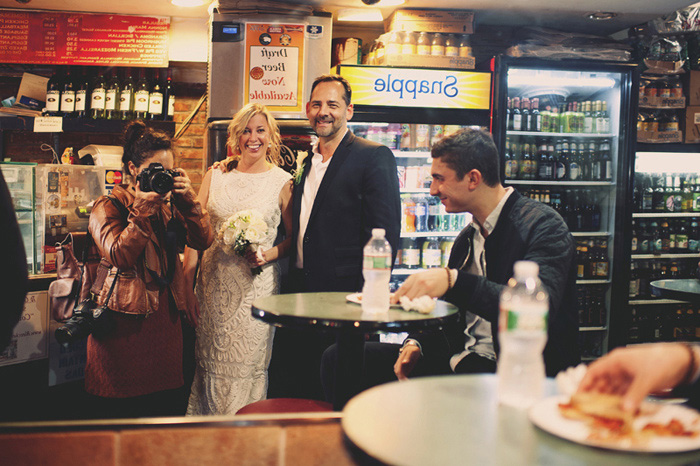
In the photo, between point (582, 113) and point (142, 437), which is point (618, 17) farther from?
point (142, 437)

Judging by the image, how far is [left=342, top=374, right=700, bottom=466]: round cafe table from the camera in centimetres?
78

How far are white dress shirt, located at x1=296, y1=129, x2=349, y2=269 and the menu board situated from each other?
2197 mm

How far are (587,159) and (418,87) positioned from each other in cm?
161

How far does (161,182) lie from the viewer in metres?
2.56

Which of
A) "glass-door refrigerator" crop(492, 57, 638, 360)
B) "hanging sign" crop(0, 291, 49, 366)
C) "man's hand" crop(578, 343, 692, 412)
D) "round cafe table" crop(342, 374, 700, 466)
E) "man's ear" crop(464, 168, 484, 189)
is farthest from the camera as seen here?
"glass-door refrigerator" crop(492, 57, 638, 360)

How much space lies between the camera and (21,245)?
1.07 metres

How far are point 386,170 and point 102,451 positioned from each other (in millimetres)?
2104

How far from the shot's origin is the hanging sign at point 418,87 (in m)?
3.86

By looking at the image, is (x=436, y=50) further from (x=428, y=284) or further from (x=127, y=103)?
(x=428, y=284)

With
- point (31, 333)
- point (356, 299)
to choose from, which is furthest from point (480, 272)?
point (31, 333)

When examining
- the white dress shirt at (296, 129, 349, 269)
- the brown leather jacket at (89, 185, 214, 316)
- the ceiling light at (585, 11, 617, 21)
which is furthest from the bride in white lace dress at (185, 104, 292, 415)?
the ceiling light at (585, 11, 617, 21)

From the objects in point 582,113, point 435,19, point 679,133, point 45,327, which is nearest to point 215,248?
point 45,327

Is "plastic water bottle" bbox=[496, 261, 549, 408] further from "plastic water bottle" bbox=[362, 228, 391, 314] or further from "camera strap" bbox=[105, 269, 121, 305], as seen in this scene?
"camera strap" bbox=[105, 269, 121, 305]

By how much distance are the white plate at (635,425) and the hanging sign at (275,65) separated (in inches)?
138
